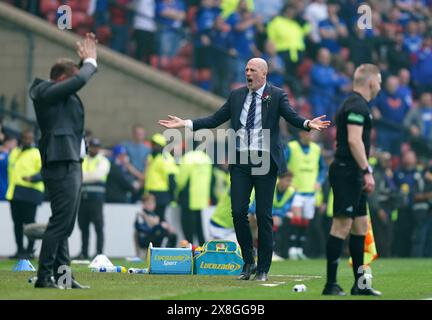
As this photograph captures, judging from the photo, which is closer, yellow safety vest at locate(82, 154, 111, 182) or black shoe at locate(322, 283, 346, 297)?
black shoe at locate(322, 283, 346, 297)

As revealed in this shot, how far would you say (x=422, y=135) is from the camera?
2808 centimetres

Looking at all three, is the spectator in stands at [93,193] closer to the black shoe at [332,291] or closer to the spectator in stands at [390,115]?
the spectator in stands at [390,115]

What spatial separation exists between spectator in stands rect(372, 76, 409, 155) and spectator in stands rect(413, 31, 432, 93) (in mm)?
1228

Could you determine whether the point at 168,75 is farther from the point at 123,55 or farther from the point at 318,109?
the point at 318,109

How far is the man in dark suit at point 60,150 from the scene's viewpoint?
41.2ft

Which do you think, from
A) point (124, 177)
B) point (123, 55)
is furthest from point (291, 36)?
point (124, 177)

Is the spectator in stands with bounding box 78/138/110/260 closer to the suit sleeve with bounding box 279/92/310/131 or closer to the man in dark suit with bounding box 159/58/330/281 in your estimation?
the man in dark suit with bounding box 159/58/330/281

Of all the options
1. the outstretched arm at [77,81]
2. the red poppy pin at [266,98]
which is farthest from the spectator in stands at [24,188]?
the outstretched arm at [77,81]

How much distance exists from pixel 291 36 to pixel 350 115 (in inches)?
644

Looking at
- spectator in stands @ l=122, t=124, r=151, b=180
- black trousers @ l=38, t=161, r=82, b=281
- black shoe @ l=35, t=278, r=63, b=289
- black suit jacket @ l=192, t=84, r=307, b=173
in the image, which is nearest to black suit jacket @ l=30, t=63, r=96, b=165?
black trousers @ l=38, t=161, r=82, b=281

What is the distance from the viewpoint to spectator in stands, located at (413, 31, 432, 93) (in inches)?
1174

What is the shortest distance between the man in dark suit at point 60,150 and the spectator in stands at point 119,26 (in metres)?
13.6

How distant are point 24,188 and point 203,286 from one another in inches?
346

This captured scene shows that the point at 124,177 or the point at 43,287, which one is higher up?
the point at 124,177
